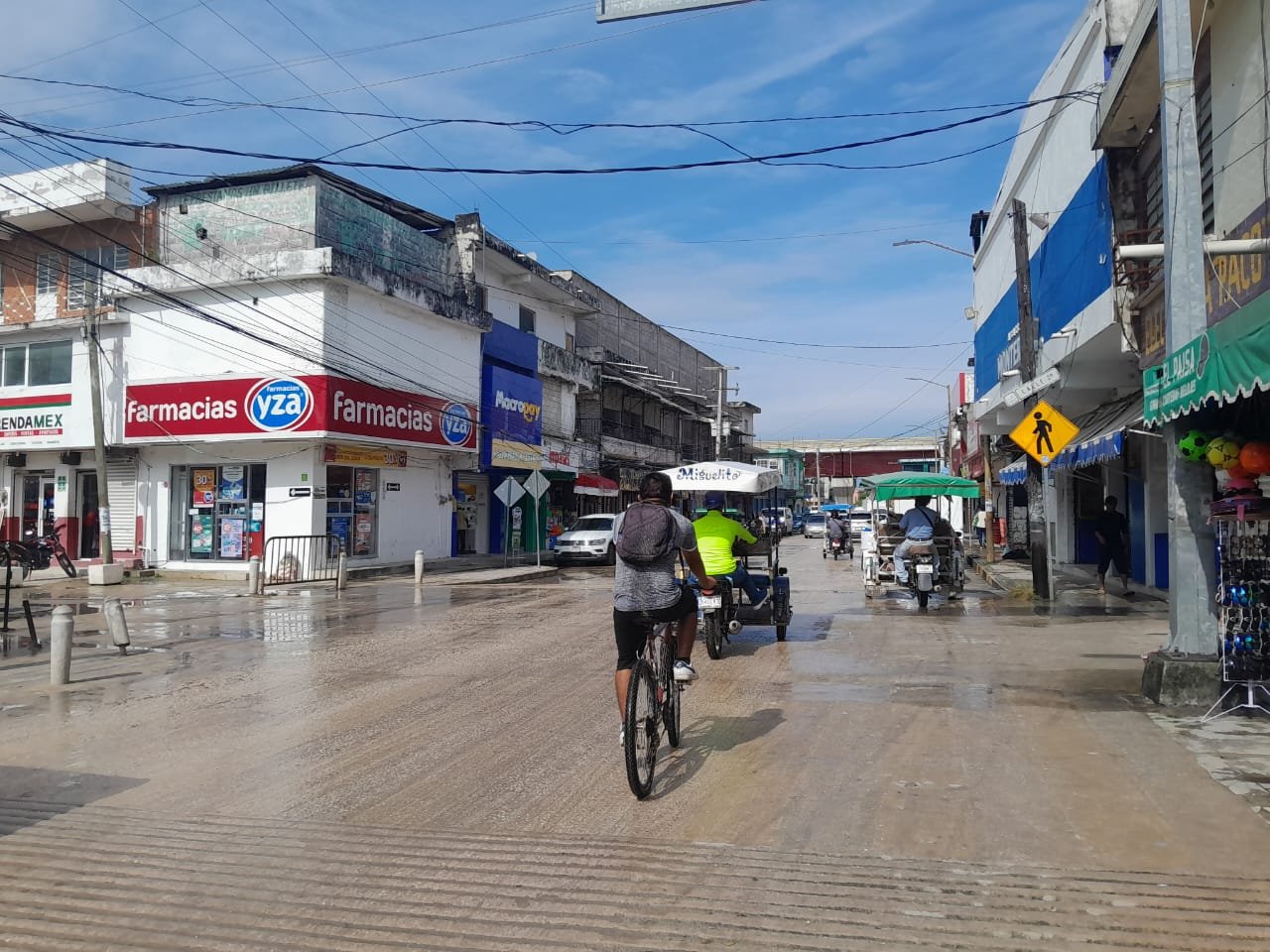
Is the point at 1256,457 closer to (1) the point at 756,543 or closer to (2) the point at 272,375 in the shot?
(1) the point at 756,543

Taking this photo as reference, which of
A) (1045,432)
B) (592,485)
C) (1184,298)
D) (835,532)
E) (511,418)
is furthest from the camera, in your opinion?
(592,485)

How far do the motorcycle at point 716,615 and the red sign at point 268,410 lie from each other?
52.9 feet

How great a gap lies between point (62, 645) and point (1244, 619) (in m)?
10.3

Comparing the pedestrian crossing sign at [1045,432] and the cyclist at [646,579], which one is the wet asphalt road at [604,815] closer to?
the cyclist at [646,579]

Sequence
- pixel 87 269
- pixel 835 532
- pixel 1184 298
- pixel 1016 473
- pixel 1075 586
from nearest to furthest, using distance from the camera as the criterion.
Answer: pixel 1184 298 < pixel 1075 586 < pixel 1016 473 < pixel 87 269 < pixel 835 532

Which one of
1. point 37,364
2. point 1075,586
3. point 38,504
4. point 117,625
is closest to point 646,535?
point 117,625

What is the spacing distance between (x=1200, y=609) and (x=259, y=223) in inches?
1004

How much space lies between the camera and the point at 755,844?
4.76m

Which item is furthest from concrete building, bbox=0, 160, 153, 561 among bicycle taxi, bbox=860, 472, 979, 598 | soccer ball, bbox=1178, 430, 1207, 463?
soccer ball, bbox=1178, 430, 1207, 463

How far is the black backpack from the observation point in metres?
6.07

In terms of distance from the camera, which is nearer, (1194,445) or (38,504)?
(1194,445)

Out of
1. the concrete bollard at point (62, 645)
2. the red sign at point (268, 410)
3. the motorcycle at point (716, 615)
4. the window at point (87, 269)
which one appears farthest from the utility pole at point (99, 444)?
the motorcycle at point (716, 615)

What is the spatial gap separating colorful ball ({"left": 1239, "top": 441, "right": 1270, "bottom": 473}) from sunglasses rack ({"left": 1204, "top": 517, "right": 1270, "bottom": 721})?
1.29 ft

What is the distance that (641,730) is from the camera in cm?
567
